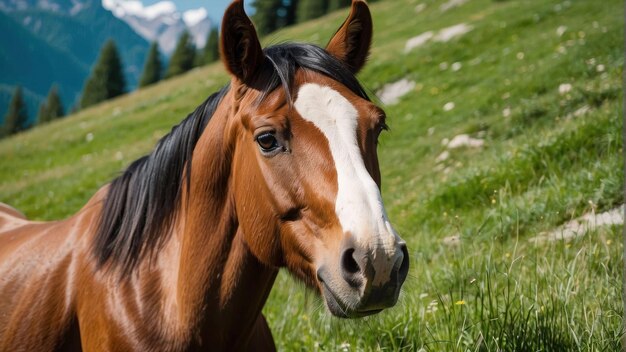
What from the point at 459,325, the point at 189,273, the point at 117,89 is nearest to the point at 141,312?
the point at 189,273

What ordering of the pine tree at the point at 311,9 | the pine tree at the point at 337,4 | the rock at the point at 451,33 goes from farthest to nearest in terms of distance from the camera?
the pine tree at the point at 311,9, the pine tree at the point at 337,4, the rock at the point at 451,33

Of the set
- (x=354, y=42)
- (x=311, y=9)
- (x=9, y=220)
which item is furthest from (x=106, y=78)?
(x=354, y=42)

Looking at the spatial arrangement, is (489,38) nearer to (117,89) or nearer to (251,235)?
(251,235)

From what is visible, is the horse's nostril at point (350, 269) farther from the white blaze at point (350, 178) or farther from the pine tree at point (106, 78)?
the pine tree at point (106, 78)

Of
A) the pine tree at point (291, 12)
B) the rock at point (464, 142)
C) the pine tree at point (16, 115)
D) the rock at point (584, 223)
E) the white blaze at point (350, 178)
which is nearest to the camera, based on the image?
the white blaze at point (350, 178)

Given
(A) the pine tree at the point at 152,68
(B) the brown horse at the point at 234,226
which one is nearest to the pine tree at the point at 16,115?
(A) the pine tree at the point at 152,68

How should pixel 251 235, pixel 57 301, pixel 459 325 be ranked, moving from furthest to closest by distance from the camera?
pixel 459 325
pixel 57 301
pixel 251 235

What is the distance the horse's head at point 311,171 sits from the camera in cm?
197

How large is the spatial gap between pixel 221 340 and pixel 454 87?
43.8ft

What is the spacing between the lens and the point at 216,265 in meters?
2.58

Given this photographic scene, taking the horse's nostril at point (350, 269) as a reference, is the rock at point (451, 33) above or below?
below

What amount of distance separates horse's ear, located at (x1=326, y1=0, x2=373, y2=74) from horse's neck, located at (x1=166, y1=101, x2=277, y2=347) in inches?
30.6

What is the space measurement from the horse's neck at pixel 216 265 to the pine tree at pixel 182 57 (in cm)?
7012

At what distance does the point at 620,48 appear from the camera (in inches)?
390
